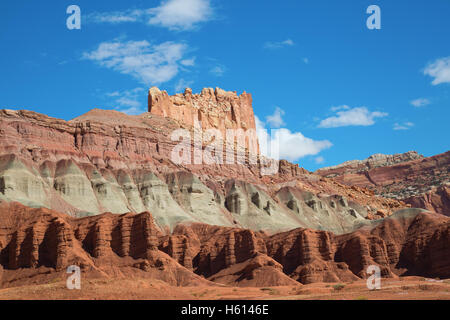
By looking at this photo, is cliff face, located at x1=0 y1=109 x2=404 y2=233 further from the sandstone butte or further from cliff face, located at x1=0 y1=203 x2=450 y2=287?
cliff face, located at x1=0 y1=203 x2=450 y2=287

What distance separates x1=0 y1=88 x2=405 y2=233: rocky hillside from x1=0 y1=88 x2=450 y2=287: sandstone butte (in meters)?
0.29

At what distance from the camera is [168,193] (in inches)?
5113

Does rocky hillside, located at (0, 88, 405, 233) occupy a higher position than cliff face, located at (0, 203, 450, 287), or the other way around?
rocky hillside, located at (0, 88, 405, 233)

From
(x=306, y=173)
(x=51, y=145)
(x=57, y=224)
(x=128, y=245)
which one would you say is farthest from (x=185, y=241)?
(x=306, y=173)

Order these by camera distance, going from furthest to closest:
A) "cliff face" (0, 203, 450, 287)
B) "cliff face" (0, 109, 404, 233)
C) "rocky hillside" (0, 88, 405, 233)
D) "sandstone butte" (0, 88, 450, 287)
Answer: "rocky hillside" (0, 88, 405, 233)
"cliff face" (0, 109, 404, 233)
"sandstone butte" (0, 88, 450, 287)
"cliff face" (0, 203, 450, 287)

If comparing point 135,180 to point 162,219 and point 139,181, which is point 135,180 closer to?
point 139,181

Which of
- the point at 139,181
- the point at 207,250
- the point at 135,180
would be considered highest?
the point at 135,180

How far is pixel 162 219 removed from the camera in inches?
4685

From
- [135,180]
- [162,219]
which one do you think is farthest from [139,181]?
[162,219]

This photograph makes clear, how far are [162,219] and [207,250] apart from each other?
50.4 feet

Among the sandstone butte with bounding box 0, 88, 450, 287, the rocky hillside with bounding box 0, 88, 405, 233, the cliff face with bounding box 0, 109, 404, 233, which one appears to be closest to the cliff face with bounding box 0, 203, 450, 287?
the sandstone butte with bounding box 0, 88, 450, 287

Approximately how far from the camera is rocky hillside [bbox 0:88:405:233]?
374 ft

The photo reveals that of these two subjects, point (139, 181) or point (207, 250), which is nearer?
point (207, 250)

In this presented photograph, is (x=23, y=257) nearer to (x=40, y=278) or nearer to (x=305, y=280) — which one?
(x=40, y=278)
